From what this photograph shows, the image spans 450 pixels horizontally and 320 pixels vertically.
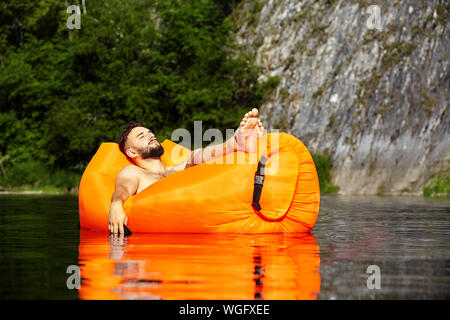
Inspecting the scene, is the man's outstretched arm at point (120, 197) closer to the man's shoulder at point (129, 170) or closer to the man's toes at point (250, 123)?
the man's shoulder at point (129, 170)

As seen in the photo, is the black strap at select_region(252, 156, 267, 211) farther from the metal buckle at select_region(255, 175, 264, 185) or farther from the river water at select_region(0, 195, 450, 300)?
the river water at select_region(0, 195, 450, 300)

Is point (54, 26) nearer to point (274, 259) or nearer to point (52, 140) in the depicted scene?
point (52, 140)

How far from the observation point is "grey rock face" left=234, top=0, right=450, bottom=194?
2170 centimetres

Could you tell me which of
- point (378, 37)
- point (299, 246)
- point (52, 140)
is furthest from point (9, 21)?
point (299, 246)

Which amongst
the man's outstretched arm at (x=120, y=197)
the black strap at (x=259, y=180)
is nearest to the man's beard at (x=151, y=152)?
the man's outstretched arm at (x=120, y=197)

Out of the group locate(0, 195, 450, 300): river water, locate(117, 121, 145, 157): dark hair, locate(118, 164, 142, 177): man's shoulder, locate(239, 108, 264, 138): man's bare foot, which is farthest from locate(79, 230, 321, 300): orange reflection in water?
locate(117, 121, 145, 157): dark hair

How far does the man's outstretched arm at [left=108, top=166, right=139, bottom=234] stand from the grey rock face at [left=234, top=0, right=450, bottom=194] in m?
14.4

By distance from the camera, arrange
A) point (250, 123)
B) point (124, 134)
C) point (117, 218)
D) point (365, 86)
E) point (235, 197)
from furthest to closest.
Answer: point (365, 86) → point (124, 134) → point (117, 218) → point (235, 197) → point (250, 123)

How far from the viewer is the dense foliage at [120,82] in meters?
31.1

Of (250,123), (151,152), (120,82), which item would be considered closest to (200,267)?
(250,123)

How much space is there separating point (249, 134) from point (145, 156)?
5.21 ft

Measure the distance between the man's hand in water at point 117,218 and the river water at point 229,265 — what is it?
0.71ft

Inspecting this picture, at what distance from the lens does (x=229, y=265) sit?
16.4 feet

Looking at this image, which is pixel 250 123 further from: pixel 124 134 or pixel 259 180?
pixel 124 134
